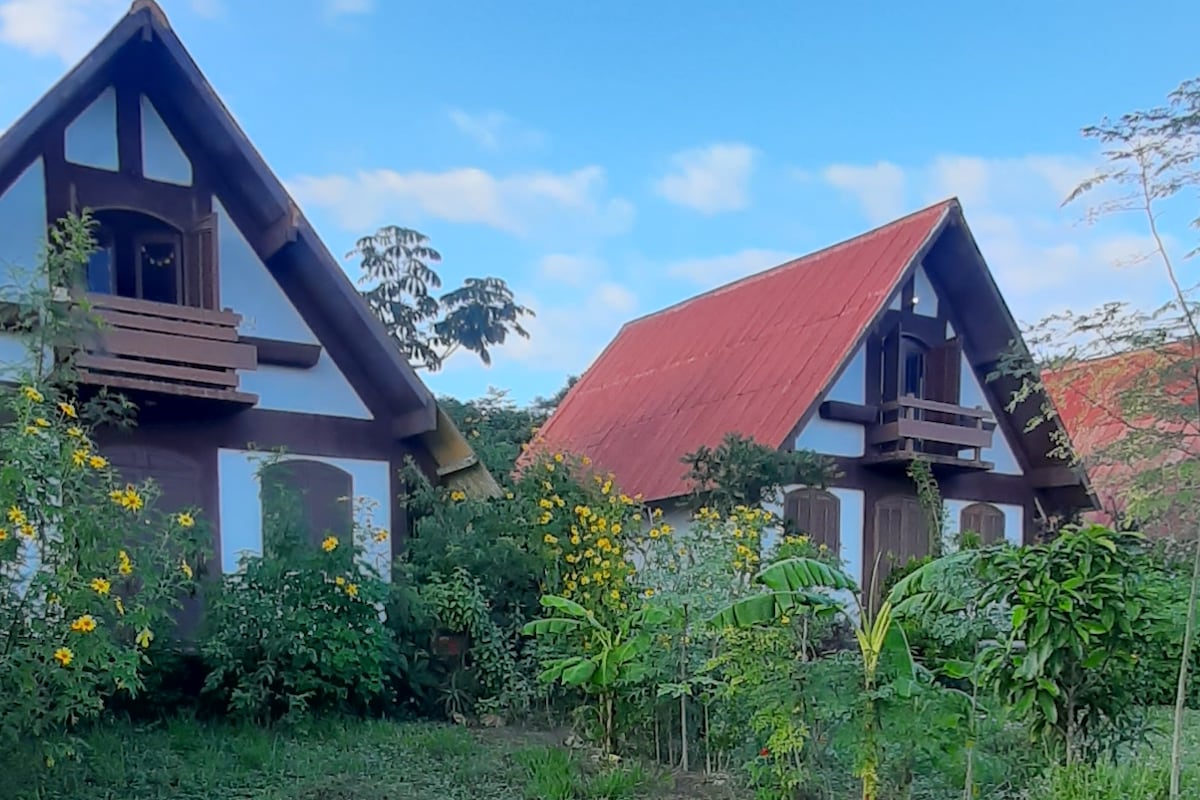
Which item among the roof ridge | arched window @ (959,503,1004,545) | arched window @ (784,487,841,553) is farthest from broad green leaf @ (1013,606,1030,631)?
arched window @ (959,503,1004,545)

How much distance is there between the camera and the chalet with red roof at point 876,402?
14750 millimetres

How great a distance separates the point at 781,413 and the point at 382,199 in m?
8.34

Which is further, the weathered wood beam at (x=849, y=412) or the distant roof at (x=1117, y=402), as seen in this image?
the weathered wood beam at (x=849, y=412)

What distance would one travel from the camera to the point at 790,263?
734 inches

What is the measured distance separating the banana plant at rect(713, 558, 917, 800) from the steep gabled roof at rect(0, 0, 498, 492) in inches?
203

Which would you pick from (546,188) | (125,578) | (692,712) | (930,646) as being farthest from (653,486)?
(125,578)

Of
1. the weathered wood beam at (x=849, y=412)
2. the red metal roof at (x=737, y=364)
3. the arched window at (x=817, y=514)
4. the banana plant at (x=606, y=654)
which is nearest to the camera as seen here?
the banana plant at (x=606, y=654)

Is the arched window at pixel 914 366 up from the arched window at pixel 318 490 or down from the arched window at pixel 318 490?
up

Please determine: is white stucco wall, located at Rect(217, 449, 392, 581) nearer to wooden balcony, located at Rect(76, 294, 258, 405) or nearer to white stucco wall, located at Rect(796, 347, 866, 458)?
wooden balcony, located at Rect(76, 294, 258, 405)

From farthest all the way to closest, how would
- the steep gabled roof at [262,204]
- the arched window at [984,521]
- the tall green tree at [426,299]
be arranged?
the tall green tree at [426,299] → the arched window at [984,521] → the steep gabled roof at [262,204]

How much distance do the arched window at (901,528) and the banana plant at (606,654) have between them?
8507 millimetres

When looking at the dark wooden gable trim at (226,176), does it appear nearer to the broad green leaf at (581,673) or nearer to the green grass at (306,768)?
the green grass at (306,768)

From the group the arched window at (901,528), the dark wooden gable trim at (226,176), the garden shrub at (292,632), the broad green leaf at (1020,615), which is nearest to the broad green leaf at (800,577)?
the broad green leaf at (1020,615)

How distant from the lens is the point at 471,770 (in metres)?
7.09
